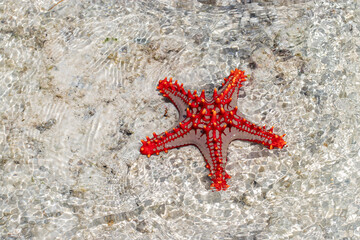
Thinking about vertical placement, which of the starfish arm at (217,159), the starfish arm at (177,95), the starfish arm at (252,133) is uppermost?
the starfish arm at (177,95)

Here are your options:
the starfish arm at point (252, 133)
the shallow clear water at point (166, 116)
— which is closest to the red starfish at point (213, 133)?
the starfish arm at point (252, 133)

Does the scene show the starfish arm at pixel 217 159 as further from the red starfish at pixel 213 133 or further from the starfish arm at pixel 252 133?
the starfish arm at pixel 252 133

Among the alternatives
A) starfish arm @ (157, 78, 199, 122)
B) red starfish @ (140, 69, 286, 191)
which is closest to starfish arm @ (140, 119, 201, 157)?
red starfish @ (140, 69, 286, 191)

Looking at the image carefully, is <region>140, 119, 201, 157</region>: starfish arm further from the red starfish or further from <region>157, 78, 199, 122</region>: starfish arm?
<region>157, 78, 199, 122</region>: starfish arm

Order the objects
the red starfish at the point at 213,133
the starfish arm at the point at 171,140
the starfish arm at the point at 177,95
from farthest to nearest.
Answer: the starfish arm at the point at 177,95
the starfish arm at the point at 171,140
the red starfish at the point at 213,133

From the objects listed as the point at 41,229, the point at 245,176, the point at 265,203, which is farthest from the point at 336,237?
the point at 41,229
